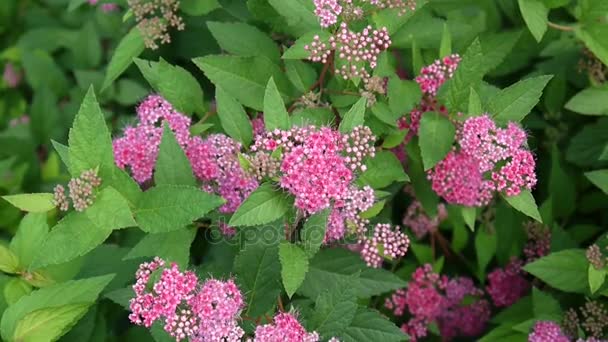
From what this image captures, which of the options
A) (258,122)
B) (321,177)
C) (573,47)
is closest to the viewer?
(321,177)

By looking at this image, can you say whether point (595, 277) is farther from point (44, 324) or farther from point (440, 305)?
point (44, 324)

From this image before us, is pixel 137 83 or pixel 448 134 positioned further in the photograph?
pixel 137 83

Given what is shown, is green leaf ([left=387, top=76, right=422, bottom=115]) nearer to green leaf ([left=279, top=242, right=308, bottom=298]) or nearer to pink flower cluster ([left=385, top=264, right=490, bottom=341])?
green leaf ([left=279, top=242, right=308, bottom=298])

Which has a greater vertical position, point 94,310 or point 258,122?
point 258,122

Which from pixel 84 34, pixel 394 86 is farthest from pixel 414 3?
pixel 84 34

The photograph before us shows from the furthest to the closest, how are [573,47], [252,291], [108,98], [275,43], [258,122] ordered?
[108,98]
[573,47]
[275,43]
[258,122]
[252,291]

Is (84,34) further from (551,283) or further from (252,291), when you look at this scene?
(551,283)

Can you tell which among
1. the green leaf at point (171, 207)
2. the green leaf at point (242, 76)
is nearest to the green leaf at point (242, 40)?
the green leaf at point (242, 76)

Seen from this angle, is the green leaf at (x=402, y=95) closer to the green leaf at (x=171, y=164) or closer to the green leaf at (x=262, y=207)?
the green leaf at (x=262, y=207)
